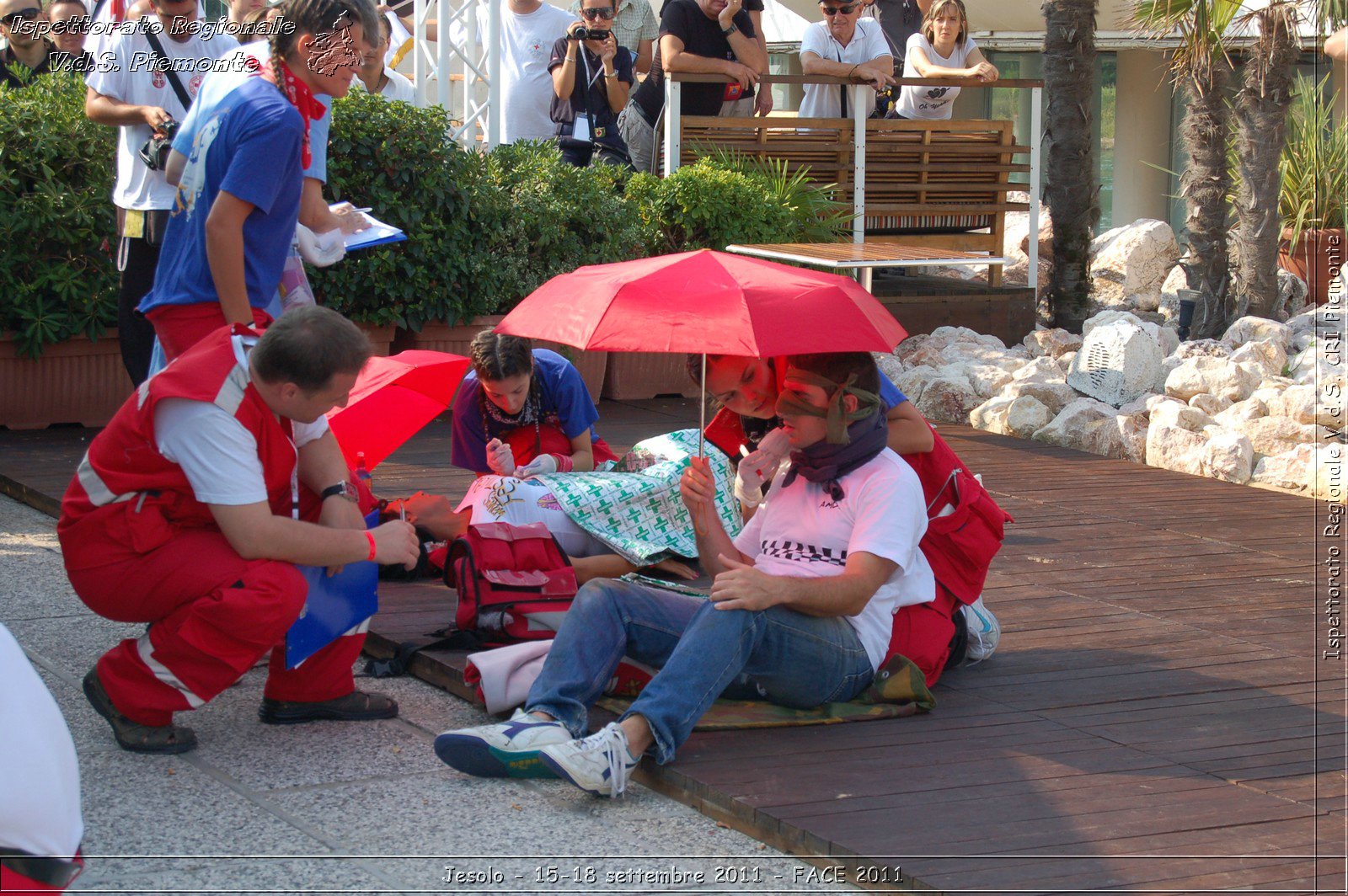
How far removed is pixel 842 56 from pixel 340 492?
7915mm

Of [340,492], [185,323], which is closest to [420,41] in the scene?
[185,323]

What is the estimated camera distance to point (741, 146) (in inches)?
409

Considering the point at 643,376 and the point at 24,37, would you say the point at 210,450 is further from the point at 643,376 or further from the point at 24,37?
the point at 24,37

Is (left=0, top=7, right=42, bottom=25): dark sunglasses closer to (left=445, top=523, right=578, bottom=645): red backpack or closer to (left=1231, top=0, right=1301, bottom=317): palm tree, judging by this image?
(left=445, top=523, right=578, bottom=645): red backpack

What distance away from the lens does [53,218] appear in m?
7.17

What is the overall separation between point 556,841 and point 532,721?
0.35m

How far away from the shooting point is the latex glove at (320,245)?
15.9 feet

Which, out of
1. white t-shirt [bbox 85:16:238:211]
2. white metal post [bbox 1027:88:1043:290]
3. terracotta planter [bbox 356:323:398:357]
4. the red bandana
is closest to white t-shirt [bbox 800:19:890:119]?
white metal post [bbox 1027:88:1043:290]

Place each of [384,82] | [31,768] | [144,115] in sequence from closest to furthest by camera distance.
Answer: [31,768] < [144,115] < [384,82]

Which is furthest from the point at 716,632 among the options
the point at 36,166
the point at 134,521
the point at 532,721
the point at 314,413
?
the point at 36,166

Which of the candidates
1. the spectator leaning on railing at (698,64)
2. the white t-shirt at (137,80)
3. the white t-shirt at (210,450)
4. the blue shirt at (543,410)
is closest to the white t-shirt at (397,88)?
the spectator leaning on railing at (698,64)

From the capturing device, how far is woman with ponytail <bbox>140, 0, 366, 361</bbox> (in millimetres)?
4164

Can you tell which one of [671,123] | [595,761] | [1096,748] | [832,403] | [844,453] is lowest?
[1096,748]

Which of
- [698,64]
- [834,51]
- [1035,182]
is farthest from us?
[1035,182]
